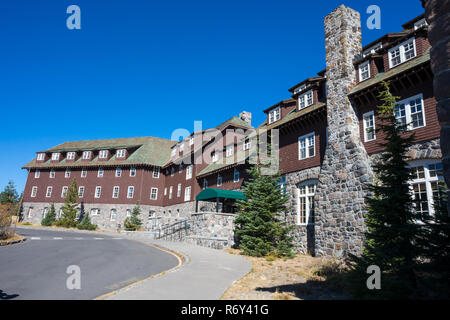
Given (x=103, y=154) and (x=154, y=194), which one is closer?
(x=154, y=194)

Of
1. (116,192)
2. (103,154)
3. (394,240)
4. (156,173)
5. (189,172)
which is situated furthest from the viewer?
(103,154)

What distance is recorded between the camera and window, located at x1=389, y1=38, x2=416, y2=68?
14883mm

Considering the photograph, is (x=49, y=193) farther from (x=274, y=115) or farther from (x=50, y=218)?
(x=274, y=115)

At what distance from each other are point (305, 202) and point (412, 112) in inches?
311

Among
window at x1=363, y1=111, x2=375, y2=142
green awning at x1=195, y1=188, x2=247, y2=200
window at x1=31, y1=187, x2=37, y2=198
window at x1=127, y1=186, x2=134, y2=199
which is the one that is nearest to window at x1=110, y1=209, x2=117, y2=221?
window at x1=127, y1=186, x2=134, y2=199

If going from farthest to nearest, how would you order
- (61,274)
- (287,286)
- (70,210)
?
(70,210), (61,274), (287,286)

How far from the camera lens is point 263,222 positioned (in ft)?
54.1

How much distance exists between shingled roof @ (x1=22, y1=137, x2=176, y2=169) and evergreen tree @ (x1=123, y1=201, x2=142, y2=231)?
271 inches

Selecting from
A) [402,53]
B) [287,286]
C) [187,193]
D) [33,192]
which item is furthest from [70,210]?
[402,53]

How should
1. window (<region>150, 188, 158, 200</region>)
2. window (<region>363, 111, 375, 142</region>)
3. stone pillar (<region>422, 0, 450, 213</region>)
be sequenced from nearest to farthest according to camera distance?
stone pillar (<region>422, 0, 450, 213</region>) → window (<region>363, 111, 375, 142</region>) → window (<region>150, 188, 158, 200</region>)

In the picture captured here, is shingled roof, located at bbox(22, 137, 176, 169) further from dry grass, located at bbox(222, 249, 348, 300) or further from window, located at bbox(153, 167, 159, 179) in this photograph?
dry grass, located at bbox(222, 249, 348, 300)
